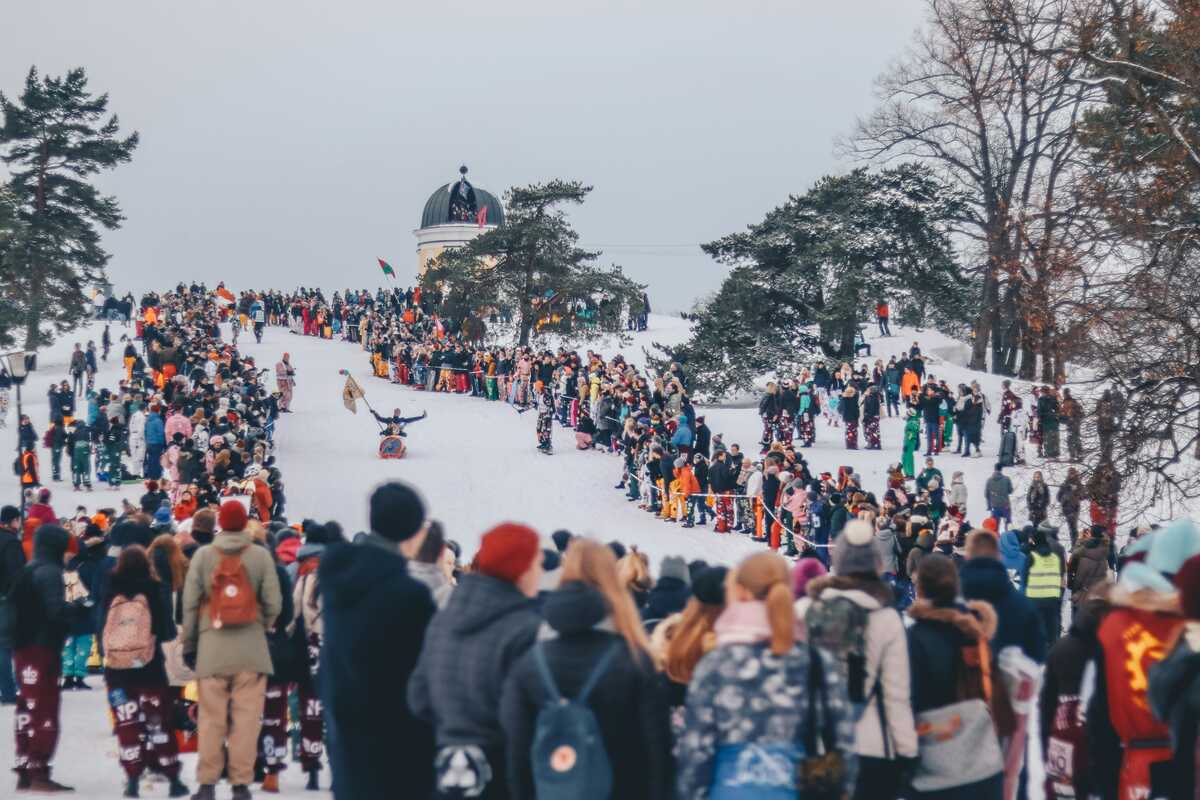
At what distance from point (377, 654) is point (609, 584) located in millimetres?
1353

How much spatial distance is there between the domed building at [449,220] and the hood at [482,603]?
75.3 meters

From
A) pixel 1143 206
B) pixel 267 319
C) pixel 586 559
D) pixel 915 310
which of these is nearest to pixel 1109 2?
pixel 1143 206

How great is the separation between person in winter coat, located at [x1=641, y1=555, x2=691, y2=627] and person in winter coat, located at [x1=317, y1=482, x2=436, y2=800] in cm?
178

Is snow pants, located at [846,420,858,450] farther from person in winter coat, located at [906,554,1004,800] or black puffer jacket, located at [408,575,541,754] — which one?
black puffer jacket, located at [408,575,541,754]

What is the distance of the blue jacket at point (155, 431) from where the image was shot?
2742 centimetres

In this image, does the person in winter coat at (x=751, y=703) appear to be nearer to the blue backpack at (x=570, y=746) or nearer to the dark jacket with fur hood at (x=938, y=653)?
Result: the blue backpack at (x=570, y=746)

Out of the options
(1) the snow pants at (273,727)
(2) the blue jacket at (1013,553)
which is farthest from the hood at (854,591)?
(2) the blue jacket at (1013,553)

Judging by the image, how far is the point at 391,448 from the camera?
1312 inches

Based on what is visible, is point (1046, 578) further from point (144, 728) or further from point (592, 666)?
point (592, 666)

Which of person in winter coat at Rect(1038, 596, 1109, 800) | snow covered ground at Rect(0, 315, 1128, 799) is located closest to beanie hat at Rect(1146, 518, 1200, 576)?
person in winter coat at Rect(1038, 596, 1109, 800)

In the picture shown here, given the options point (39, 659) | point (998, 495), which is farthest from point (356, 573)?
point (998, 495)

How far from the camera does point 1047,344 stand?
21.8 meters

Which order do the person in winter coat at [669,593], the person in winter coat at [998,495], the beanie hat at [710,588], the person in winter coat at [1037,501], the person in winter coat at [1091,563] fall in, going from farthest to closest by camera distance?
the person in winter coat at [998,495], the person in winter coat at [1037,501], the person in winter coat at [1091,563], the person in winter coat at [669,593], the beanie hat at [710,588]

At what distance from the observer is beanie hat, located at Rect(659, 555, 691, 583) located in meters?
7.79
